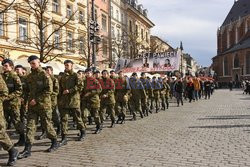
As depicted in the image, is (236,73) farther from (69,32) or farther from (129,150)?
(129,150)

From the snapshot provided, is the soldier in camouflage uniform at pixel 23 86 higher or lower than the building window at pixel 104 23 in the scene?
lower

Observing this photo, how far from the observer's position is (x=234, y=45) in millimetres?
90125

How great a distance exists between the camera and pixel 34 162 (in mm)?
6559

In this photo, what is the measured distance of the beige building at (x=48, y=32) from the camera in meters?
22.1

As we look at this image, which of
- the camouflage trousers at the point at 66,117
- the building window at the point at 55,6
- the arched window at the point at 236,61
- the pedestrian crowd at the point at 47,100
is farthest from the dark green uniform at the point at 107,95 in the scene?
the arched window at the point at 236,61

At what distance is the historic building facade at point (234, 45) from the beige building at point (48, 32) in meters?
53.2

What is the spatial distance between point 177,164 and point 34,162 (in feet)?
8.55

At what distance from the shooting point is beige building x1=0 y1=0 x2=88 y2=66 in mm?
22134

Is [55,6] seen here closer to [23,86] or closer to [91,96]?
[23,86]

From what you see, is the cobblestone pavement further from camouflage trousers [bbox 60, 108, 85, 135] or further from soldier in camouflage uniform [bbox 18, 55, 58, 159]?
soldier in camouflage uniform [bbox 18, 55, 58, 159]

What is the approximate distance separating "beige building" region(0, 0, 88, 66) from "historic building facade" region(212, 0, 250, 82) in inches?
2094

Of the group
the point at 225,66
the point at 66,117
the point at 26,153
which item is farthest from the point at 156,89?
the point at 225,66

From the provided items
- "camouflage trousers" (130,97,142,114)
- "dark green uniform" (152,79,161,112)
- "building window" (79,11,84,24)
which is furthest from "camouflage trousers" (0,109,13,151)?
"building window" (79,11,84,24)

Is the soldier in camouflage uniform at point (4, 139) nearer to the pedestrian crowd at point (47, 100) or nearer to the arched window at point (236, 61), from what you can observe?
the pedestrian crowd at point (47, 100)
